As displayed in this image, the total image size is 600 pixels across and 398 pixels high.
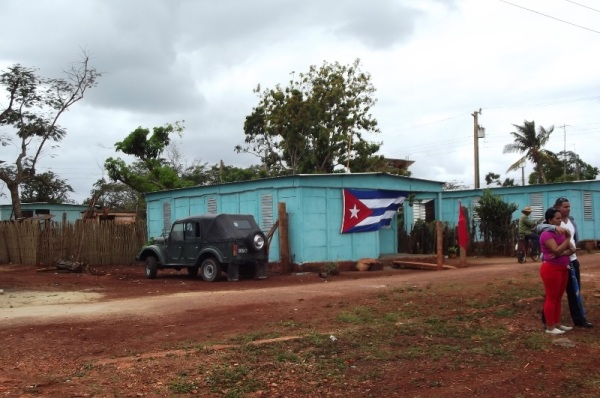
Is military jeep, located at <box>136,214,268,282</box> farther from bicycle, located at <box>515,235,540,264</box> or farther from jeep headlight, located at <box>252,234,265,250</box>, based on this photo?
bicycle, located at <box>515,235,540,264</box>

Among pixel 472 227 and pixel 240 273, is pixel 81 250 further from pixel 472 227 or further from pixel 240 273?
pixel 472 227

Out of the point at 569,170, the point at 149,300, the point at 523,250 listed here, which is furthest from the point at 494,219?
the point at 569,170

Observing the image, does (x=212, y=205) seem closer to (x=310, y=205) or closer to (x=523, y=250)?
(x=310, y=205)

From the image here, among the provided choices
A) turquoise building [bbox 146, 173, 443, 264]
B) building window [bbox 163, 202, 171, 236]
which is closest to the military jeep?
turquoise building [bbox 146, 173, 443, 264]

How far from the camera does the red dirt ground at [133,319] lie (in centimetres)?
550

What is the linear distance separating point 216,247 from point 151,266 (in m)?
2.53

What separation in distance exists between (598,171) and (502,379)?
52.1 metres

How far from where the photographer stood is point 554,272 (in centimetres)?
720

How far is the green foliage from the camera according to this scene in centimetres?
2202

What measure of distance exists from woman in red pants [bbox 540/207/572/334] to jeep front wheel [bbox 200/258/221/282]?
30.6 feet

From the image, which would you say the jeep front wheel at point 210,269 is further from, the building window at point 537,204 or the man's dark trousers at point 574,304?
the building window at point 537,204

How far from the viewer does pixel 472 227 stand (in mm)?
23391

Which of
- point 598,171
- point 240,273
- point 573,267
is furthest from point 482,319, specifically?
point 598,171

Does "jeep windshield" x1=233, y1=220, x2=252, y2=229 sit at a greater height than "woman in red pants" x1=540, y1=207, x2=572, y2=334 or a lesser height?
greater
